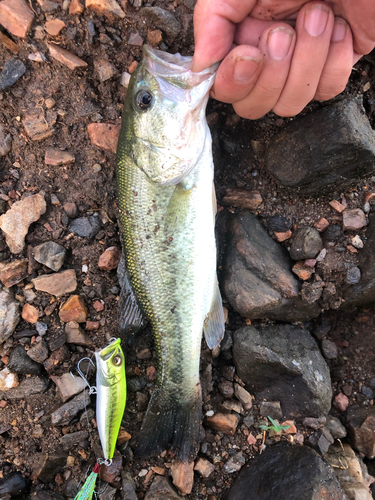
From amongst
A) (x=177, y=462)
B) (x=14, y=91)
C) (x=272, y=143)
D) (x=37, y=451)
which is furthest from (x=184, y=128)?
(x=37, y=451)

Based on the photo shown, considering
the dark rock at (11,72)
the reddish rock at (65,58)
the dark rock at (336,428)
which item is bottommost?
the dark rock at (336,428)

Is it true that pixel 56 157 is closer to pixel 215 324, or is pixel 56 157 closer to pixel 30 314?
pixel 30 314

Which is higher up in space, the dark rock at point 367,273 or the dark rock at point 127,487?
the dark rock at point 367,273

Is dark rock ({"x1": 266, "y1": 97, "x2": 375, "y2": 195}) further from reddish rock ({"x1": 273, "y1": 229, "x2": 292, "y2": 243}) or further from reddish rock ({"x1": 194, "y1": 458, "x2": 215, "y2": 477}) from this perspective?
reddish rock ({"x1": 194, "y1": 458, "x2": 215, "y2": 477})

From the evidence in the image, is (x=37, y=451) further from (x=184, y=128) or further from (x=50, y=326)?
(x=184, y=128)

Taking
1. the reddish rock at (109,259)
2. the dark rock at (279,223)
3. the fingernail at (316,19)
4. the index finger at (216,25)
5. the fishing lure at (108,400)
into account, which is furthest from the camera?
the dark rock at (279,223)

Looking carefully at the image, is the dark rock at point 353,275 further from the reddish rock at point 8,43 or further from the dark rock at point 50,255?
the reddish rock at point 8,43

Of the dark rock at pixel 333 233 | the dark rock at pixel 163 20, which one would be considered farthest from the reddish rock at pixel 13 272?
the dark rock at pixel 333 233
